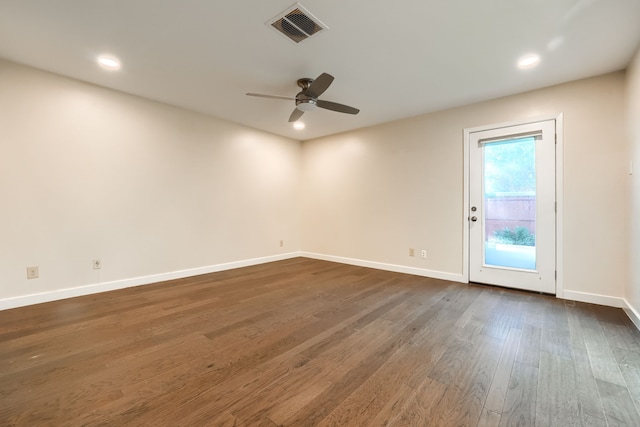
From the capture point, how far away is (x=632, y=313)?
2479 mm

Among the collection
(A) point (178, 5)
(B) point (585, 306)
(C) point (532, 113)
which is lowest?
(B) point (585, 306)

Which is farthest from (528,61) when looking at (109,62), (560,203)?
(109,62)

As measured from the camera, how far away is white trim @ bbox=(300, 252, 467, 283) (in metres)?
3.89

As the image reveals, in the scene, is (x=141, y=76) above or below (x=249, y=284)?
above

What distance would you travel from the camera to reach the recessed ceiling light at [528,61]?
258 cm

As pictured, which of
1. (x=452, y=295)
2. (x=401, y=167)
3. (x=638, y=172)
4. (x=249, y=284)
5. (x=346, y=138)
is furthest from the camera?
(x=346, y=138)

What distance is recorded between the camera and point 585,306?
288 centimetres

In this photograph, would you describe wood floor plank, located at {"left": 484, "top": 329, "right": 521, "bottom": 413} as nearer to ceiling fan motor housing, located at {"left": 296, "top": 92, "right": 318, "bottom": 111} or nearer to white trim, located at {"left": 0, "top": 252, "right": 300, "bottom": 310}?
ceiling fan motor housing, located at {"left": 296, "top": 92, "right": 318, "bottom": 111}

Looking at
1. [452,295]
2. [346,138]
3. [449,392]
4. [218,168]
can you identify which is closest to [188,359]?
[449,392]

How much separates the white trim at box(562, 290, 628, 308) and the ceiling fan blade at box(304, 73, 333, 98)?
3.58 meters

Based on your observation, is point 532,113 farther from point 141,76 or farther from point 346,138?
point 141,76

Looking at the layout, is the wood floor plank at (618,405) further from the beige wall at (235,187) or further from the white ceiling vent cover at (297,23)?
the white ceiling vent cover at (297,23)

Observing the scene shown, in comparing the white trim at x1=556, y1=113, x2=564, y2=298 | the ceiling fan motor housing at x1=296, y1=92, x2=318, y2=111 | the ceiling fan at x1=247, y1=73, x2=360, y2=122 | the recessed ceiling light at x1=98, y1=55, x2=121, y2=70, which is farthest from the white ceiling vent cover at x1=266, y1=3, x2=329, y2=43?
the white trim at x1=556, y1=113, x2=564, y2=298

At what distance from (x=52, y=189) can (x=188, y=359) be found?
270 centimetres
